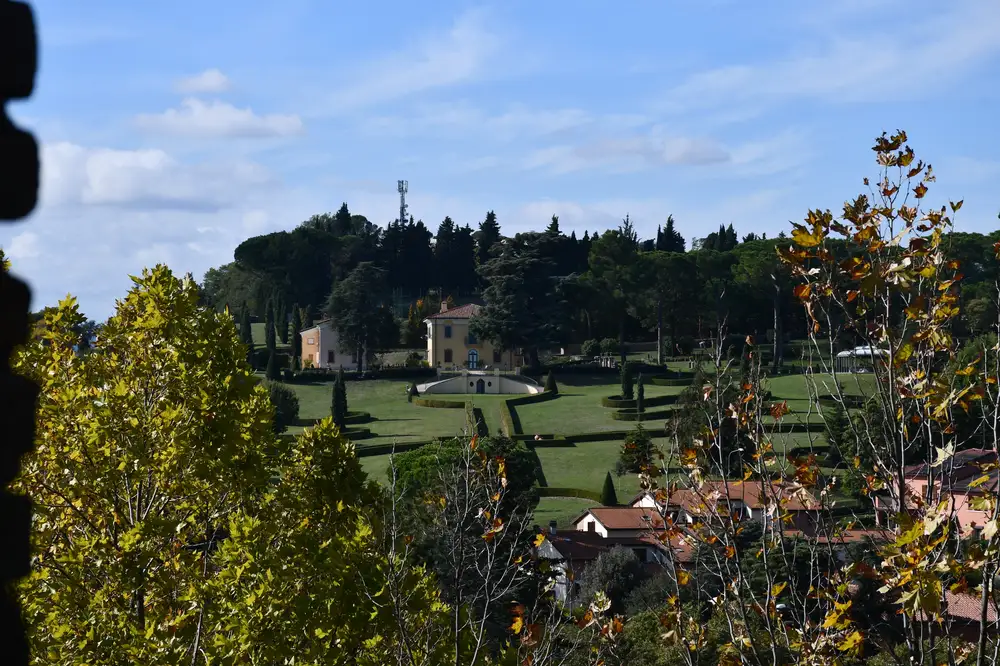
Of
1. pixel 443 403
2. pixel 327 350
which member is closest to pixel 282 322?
pixel 327 350

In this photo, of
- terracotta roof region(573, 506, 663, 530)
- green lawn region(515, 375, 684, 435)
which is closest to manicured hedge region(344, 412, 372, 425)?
green lawn region(515, 375, 684, 435)

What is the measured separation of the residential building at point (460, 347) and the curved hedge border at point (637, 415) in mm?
21259

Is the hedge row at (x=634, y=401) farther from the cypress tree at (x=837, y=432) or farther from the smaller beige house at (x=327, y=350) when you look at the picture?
the smaller beige house at (x=327, y=350)

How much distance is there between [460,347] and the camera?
8512 cm

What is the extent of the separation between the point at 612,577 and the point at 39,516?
2589 centimetres

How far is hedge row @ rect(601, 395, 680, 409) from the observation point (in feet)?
216

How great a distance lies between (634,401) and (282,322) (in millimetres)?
38356

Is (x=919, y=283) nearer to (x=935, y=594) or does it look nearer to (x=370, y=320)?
(x=935, y=594)

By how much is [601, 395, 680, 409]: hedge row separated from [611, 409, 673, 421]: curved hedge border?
150cm

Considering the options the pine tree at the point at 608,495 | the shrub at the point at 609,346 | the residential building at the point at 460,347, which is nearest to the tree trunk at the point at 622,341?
the shrub at the point at 609,346

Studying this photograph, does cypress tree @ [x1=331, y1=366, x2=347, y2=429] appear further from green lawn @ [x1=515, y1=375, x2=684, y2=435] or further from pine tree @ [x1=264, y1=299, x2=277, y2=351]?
pine tree @ [x1=264, y1=299, x2=277, y2=351]

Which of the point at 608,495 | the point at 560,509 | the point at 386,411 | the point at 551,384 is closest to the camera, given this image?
the point at 608,495

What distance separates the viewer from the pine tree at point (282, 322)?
91500 mm

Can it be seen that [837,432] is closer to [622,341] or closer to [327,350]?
[622,341]
